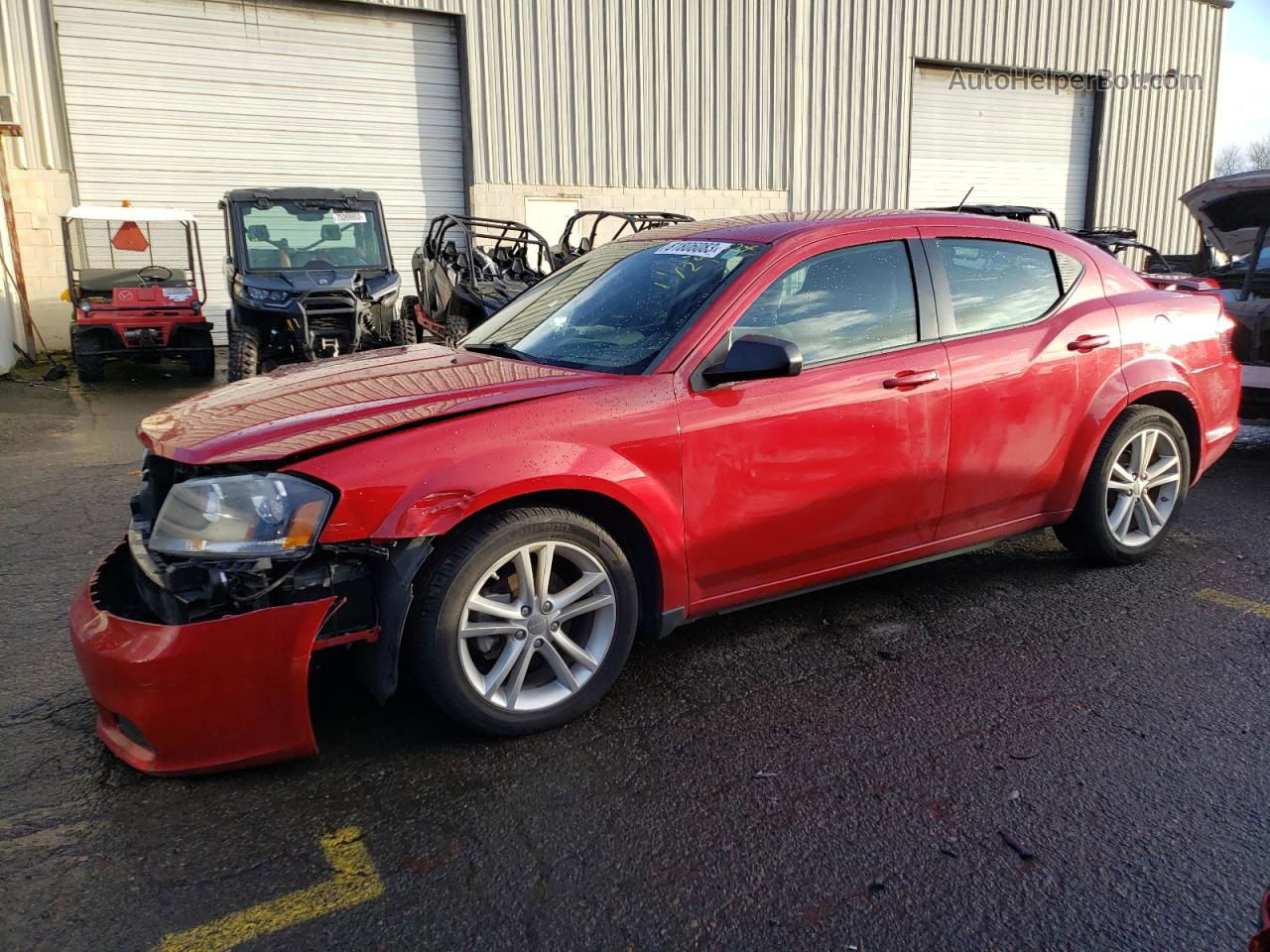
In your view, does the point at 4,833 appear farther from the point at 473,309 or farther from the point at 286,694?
the point at 473,309

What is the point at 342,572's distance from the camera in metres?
2.61

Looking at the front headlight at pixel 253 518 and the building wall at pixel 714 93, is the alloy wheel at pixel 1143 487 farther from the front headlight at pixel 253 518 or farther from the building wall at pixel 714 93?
the building wall at pixel 714 93

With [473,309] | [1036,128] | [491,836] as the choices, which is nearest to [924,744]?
[491,836]

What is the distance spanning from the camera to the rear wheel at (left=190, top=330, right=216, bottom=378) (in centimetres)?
1159

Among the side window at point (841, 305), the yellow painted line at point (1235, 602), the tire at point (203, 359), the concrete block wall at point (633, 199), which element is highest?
the concrete block wall at point (633, 199)

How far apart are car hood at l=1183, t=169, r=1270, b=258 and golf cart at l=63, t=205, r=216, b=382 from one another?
1066 cm

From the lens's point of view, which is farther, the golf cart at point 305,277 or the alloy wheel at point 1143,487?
the golf cart at point 305,277

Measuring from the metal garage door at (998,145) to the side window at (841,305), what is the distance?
17.1m

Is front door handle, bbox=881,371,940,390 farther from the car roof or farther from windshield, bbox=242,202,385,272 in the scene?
windshield, bbox=242,202,385,272

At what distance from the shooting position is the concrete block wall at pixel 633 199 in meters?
15.6

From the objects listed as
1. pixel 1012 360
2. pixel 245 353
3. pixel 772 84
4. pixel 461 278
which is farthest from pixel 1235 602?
pixel 772 84

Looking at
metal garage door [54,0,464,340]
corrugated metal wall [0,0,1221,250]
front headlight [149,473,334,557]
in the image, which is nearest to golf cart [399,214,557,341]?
metal garage door [54,0,464,340]

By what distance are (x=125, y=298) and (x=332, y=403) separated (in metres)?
9.92

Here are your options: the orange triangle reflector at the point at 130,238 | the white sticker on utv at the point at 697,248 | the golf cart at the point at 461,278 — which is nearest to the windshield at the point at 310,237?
the golf cart at the point at 461,278
